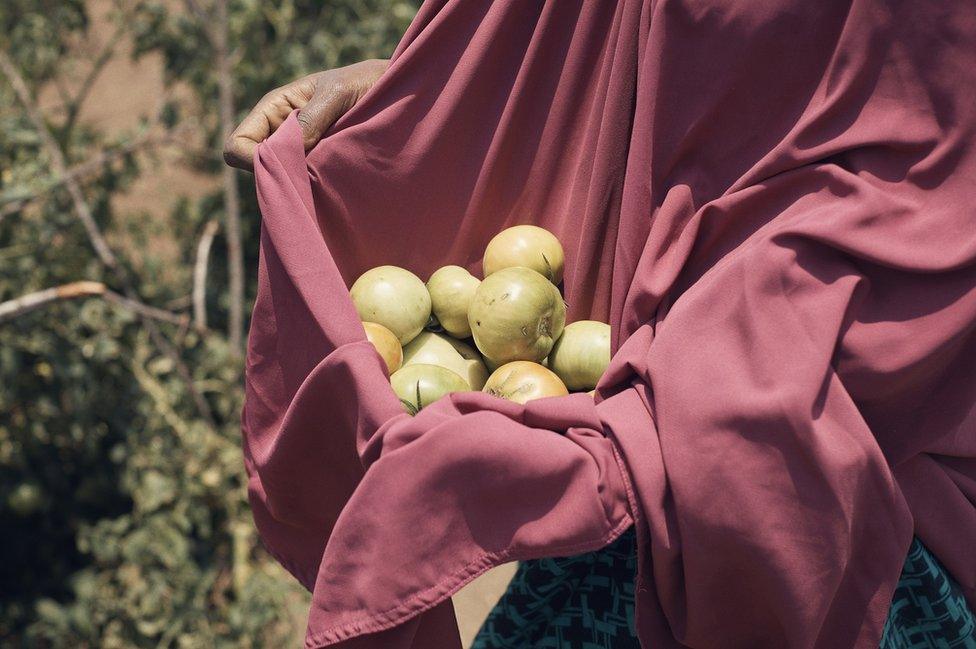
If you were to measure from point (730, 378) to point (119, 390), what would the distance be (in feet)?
9.28

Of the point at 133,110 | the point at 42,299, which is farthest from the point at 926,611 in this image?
the point at 133,110

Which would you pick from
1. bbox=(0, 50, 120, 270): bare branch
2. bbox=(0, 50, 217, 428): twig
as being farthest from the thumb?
bbox=(0, 50, 120, 270): bare branch

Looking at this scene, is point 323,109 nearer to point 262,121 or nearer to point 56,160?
point 262,121

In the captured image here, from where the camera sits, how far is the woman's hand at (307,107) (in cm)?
181

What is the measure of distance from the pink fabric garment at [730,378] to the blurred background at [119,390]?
6.22ft

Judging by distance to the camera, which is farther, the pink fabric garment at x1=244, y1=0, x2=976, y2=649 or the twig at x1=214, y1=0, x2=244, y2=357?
the twig at x1=214, y1=0, x2=244, y2=357

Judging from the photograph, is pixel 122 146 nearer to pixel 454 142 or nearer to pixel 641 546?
pixel 454 142

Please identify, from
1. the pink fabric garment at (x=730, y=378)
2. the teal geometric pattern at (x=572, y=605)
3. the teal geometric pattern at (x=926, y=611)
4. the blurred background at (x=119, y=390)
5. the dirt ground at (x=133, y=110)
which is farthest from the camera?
the dirt ground at (x=133, y=110)

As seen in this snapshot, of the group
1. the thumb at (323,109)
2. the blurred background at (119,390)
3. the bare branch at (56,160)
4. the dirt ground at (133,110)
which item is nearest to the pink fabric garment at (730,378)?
the thumb at (323,109)

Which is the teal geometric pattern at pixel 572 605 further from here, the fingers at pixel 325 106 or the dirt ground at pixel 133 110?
the dirt ground at pixel 133 110

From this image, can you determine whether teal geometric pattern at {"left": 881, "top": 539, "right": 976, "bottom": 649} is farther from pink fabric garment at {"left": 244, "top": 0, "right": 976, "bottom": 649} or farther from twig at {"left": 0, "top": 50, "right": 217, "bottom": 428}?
twig at {"left": 0, "top": 50, "right": 217, "bottom": 428}

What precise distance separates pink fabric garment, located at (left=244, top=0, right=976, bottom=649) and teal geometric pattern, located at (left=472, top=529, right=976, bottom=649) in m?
0.06

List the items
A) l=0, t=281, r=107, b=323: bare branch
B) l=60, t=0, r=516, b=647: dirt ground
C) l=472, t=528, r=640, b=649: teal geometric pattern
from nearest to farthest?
l=472, t=528, r=640, b=649: teal geometric pattern
l=0, t=281, r=107, b=323: bare branch
l=60, t=0, r=516, b=647: dirt ground

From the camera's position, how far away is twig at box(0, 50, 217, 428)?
3.45 metres
